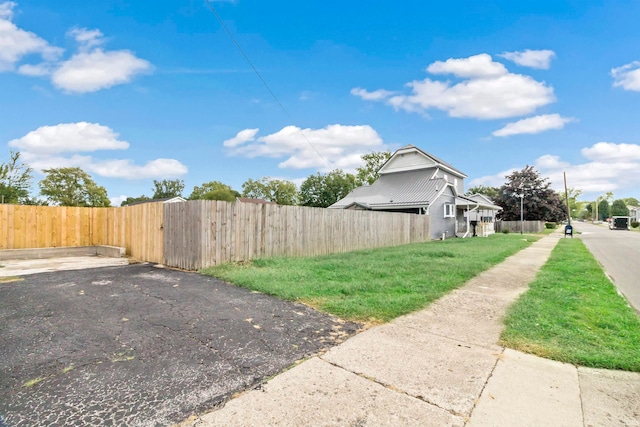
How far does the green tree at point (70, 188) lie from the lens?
3666 cm

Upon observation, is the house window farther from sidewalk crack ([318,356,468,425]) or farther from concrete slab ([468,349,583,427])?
sidewalk crack ([318,356,468,425])

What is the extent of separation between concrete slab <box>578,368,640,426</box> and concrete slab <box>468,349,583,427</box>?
5cm

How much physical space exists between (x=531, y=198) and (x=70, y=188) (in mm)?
58779

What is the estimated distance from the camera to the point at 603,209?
346 feet

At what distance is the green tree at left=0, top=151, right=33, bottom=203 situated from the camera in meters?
21.3

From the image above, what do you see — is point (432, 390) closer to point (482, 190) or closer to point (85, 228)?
point (85, 228)

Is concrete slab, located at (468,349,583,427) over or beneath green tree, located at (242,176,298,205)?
beneath

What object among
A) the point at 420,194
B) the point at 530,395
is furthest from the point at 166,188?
the point at 530,395

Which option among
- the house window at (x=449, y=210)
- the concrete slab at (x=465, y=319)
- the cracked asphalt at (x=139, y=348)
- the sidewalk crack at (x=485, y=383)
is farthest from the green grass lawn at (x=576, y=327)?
the house window at (x=449, y=210)

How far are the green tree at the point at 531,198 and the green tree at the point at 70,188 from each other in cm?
5469

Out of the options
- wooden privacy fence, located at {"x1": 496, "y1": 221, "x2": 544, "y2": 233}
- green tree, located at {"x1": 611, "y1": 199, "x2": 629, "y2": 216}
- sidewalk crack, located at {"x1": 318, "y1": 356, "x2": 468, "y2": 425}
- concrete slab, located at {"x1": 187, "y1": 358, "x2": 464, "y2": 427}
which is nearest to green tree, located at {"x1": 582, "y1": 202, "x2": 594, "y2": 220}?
green tree, located at {"x1": 611, "y1": 199, "x2": 629, "y2": 216}

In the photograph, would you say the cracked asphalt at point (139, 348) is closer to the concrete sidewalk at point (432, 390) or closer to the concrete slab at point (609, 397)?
the concrete sidewalk at point (432, 390)

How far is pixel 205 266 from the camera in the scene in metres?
7.28

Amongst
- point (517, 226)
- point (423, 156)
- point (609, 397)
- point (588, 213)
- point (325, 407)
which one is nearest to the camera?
point (325, 407)
